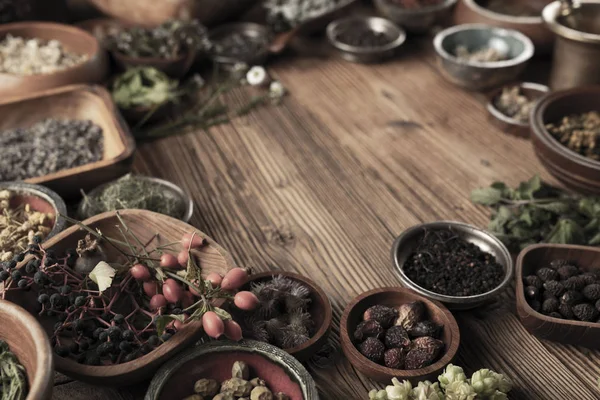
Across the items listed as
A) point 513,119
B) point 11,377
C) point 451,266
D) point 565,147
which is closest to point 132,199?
point 11,377

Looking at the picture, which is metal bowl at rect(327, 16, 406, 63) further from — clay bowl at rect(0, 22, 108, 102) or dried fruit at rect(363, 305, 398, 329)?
dried fruit at rect(363, 305, 398, 329)

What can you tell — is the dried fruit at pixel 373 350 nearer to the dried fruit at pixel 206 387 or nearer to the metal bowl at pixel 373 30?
the dried fruit at pixel 206 387

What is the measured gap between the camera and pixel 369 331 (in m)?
Result: 1.56

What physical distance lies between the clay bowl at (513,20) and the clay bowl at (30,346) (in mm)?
2263

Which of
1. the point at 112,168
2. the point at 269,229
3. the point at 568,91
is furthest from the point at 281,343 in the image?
the point at 568,91

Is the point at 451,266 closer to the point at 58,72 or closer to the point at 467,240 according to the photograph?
the point at 467,240

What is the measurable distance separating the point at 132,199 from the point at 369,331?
31.5 inches

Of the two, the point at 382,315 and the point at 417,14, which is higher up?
the point at 417,14

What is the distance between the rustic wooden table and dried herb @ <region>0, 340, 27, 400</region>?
0.76 feet

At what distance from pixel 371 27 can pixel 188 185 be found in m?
1.33

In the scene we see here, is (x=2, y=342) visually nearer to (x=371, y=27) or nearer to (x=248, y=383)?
(x=248, y=383)

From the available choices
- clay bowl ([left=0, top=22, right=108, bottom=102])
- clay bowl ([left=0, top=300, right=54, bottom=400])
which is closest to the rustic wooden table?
clay bowl ([left=0, top=300, right=54, bottom=400])

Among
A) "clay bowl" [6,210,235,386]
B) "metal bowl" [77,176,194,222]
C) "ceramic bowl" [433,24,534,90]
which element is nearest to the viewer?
"clay bowl" [6,210,235,386]

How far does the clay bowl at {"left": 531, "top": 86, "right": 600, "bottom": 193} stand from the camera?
1.94 metres
